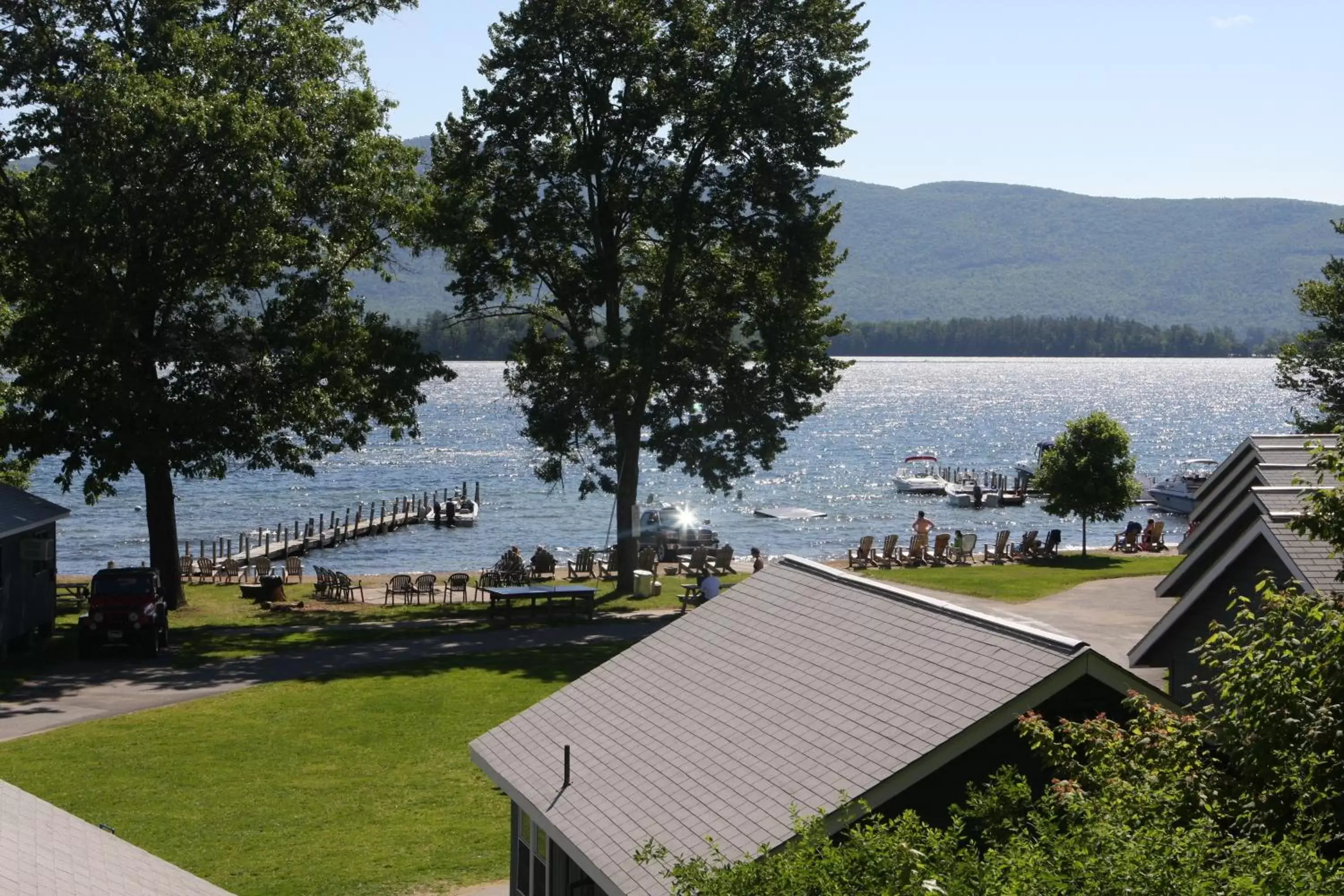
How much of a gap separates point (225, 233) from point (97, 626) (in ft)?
33.9

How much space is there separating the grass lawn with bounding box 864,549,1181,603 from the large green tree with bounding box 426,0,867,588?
6.40 meters

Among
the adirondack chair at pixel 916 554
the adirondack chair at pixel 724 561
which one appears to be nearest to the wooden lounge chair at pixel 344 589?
the adirondack chair at pixel 724 561

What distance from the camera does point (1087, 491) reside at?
51844mm

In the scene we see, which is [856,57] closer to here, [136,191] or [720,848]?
[136,191]

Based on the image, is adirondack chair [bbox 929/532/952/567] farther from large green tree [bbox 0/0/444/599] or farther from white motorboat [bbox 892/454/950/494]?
white motorboat [bbox 892/454/950/494]

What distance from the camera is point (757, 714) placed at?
13172 mm

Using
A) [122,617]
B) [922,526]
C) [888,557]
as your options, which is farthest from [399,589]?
[922,526]

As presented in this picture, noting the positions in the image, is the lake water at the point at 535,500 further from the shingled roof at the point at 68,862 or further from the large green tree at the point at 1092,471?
the shingled roof at the point at 68,862

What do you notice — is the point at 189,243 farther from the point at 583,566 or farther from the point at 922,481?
the point at 922,481

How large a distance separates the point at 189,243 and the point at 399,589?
13021mm

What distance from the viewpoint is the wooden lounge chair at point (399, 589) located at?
44438mm

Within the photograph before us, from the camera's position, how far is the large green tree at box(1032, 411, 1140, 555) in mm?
51969

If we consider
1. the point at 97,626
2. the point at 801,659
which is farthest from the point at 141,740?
the point at 801,659

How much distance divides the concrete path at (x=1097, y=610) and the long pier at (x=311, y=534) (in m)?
30.2
